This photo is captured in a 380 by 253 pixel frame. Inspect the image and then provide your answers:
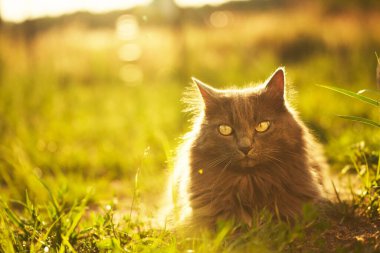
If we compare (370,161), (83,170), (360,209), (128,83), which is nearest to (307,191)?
(360,209)

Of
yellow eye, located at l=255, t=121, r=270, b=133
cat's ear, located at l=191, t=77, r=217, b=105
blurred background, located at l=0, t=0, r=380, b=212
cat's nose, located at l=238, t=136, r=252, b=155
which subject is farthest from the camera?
blurred background, located at l=0, t=0, r=380, b=212

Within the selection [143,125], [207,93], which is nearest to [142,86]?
[143,125]

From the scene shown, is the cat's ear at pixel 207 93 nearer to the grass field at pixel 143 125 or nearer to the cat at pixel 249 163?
the cat at pixel 249 163

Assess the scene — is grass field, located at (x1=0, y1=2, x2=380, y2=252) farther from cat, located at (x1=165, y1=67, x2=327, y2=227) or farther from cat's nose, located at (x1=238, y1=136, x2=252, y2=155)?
cat's nose, located at (x1=238, y1=136, x2=252, y2=155)

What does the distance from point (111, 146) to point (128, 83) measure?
5286 millimetres

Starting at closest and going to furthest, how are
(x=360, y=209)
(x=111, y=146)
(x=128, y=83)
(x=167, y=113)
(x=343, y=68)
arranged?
(x=360, y=209) → (x=111, y=146) → (x=167, y=113) → (x=343, y=68) → (x=128, y=83)

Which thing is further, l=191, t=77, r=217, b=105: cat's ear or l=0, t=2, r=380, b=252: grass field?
l=191, t=77, r=217, b=105: cat's ear

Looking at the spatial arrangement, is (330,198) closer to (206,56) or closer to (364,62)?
(364,62)

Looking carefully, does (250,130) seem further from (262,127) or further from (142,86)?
(142,86)

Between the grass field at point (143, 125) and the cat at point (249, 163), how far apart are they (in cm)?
17

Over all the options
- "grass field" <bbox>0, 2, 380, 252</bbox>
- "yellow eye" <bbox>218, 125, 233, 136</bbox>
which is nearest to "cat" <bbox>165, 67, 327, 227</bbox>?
"yellow eye" <bbox>218, 125, 233, 136</bbox>

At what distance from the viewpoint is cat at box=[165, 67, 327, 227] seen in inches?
94.0

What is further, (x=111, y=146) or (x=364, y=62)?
(x=364, y=62)

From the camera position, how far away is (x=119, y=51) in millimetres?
15648
